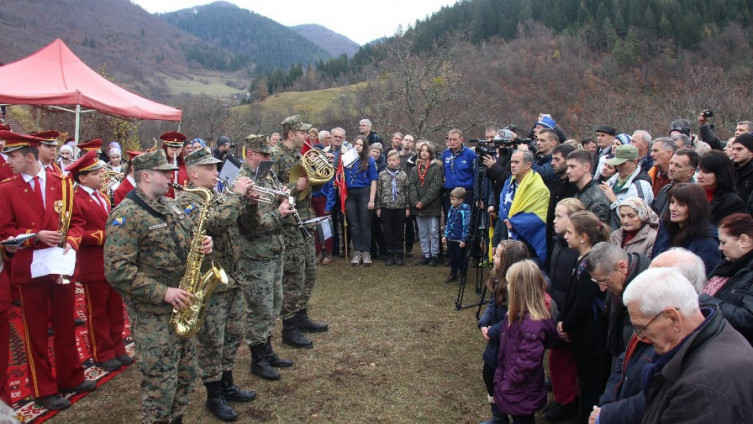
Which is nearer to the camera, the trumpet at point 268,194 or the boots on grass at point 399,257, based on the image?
the trumpet at point 268,194

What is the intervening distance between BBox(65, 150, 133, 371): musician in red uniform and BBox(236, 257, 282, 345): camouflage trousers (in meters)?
1.61

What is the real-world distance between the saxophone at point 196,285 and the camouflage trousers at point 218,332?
0.37 meters

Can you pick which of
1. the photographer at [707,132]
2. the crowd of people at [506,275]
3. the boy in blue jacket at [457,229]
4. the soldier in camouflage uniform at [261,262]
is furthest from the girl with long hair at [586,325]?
the photographer at [707,132]

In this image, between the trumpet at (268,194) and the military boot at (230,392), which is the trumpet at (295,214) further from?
the military boot at (230,392)

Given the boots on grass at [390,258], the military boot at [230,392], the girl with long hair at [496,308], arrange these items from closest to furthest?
the girl with long hair at [496,308] → the military boot at [230,392] → the boots on grass at [390,258]

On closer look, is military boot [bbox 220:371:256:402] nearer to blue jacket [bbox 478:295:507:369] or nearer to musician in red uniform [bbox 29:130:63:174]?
blue jacket [bbox 478:295:507:369]

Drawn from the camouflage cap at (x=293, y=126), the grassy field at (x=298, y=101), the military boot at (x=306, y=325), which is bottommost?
the military boot at (x=306, y=325)

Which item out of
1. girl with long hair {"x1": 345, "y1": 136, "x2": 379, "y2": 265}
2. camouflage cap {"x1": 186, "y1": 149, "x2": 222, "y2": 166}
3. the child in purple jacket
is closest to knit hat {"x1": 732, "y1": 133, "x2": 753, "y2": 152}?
the child in purple jacket

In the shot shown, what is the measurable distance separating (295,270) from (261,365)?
3.82 ft

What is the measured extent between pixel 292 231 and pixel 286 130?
1179mm

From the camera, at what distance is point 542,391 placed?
149 inches

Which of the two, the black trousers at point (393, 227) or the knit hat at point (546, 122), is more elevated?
the knit hat at point (546, 122)

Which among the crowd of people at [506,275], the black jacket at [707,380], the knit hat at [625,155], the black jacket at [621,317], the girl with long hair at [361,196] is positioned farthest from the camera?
the girl with long hair at [361,196]

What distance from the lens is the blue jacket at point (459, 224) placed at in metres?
8.34
